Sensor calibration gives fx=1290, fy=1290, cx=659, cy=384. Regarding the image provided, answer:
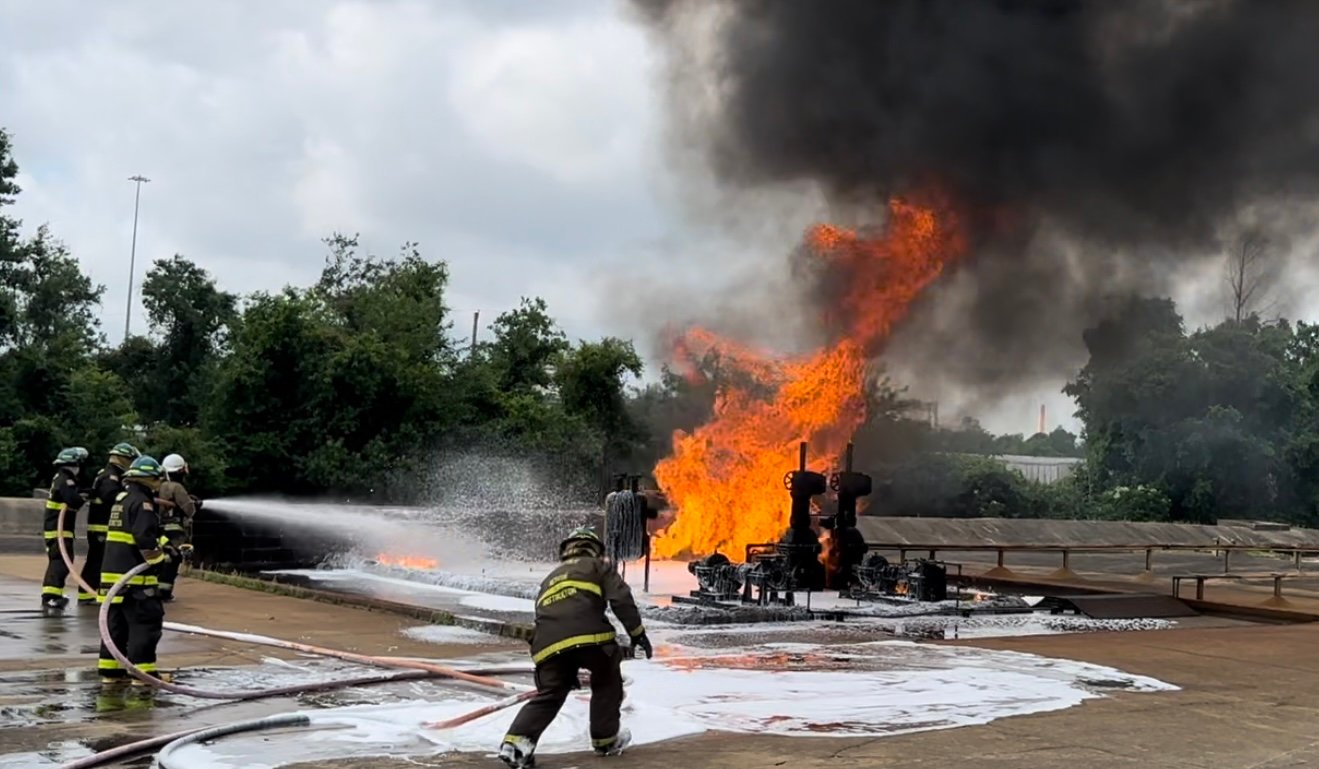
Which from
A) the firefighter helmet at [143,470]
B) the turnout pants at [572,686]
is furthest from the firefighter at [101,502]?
the turnout pants at [572,686]

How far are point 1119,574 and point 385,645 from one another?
16732mm

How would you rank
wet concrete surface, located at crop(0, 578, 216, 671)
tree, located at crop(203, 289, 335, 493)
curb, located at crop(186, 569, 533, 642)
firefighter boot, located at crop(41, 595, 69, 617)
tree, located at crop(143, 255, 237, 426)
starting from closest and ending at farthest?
wet concrete surface, located at crop(0, 578, 216, 671), curb, located at crop(186, 569, 533, 642), firefighter boot, located at crop(41, 595, 69, 617), tree, located at crop(203, 289, 335, 493), tree, located at crop(143, 255, 237, 426)

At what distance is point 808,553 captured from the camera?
15.9 metres

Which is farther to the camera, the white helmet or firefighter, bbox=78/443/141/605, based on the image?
the white helmet

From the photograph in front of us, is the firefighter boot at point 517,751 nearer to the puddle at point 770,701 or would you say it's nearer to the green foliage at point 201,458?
the puddle at point 770,701

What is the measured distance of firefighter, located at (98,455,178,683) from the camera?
8680 mm

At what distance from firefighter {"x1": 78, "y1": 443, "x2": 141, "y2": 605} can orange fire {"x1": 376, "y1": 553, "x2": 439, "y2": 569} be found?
581cm

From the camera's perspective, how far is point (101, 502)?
1207 centimetres

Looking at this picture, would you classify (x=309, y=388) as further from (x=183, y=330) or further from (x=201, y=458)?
(x=183, y=330)

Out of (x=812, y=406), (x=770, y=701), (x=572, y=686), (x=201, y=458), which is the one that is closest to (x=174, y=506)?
(x=770, y=701)

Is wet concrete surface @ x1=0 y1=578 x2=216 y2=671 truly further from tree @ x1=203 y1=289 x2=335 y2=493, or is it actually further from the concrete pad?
tree @ x1=203 y1=289 x2=335 y2=493

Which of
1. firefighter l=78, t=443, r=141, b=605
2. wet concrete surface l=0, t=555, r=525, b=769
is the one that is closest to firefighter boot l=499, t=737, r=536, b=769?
wet concrete surface l=0, t=555, r=525, b=769

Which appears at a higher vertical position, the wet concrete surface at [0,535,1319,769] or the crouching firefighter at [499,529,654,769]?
the crouching firefighter at [499,529,654,769]

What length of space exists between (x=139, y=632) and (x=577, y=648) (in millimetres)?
3728
